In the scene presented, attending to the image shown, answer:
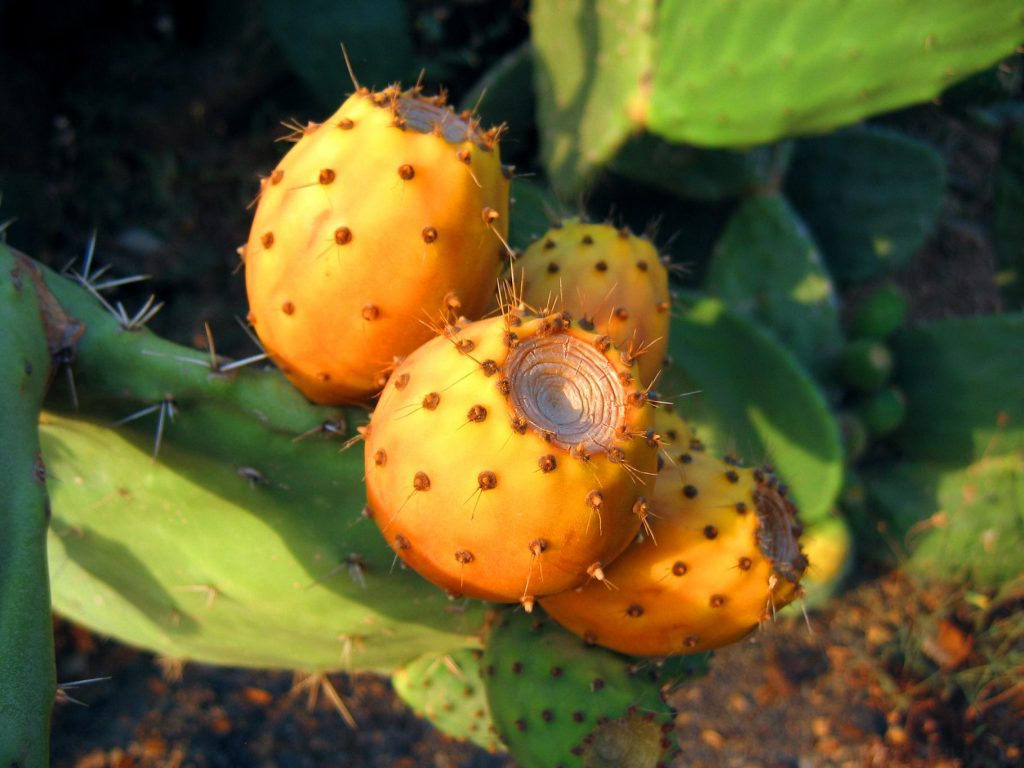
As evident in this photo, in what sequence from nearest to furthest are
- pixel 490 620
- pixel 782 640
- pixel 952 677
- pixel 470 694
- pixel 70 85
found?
1. pixel 490 620
2. pixel 470 694
3. pixel 952 677
4. pixel 782 640
5. pixel 70 85

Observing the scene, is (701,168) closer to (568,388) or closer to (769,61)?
(769,61)

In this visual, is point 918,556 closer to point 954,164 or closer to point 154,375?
point 954,164

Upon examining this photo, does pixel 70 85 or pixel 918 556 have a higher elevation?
pixel 70 85

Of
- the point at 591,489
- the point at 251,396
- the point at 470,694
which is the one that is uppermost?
the point at 591,489

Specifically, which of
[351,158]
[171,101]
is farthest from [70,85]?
[351,158]

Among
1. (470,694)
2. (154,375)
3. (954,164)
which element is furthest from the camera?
(954,164)

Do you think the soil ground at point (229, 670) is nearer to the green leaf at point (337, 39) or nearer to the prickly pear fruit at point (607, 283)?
the green leaf at point (337, 39)

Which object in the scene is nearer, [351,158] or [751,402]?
[351,158]

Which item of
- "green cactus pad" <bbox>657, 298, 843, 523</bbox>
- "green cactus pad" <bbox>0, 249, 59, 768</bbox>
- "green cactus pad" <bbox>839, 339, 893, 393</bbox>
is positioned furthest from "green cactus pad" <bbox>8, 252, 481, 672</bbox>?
"green cactus pad" <bbox>839, 339, 893, 393</bbox>
